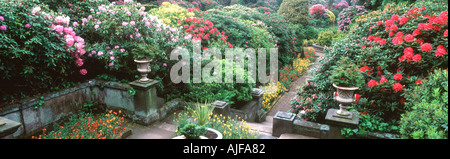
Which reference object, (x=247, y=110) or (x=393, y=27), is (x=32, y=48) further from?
(x=393, y=27)

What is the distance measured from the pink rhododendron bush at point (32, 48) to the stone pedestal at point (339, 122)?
4577mm

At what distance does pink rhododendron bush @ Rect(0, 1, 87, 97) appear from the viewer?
3750 mm

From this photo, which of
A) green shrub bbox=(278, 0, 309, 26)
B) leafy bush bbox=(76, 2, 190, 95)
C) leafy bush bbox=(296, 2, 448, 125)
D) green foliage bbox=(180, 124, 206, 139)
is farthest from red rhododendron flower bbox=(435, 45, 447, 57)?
green shrub bbox=(278, 0, 309, 26)

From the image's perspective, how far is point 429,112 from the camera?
3.05 metres

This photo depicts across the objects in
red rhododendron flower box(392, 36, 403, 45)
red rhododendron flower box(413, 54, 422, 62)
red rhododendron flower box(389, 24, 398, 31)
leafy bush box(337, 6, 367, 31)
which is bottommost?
red rhododendron flower box(413, 54, 422, 62)

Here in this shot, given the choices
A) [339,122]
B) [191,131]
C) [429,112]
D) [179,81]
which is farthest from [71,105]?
[429,112]

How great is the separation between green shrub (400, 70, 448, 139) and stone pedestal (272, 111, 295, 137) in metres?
1.65

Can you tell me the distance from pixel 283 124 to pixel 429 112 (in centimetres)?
210

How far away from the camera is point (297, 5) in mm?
17594

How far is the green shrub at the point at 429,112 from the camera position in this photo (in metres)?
2.86

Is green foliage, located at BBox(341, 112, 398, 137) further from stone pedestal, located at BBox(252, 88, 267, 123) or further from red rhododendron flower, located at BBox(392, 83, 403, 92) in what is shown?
stone pedestal, located at BBox(252, 88, 267, 123)
